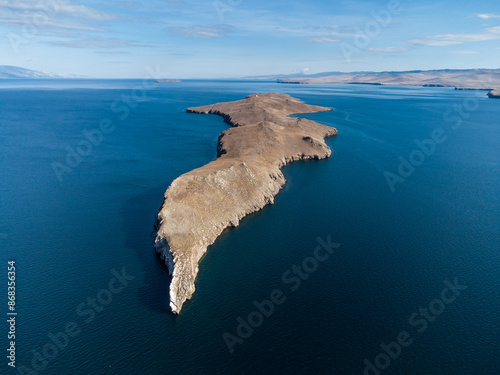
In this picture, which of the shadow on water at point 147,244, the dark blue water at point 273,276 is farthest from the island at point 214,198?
the dark blue water at point 273,276

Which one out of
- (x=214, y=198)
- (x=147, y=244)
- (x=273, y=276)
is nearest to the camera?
(x=273, y=276)

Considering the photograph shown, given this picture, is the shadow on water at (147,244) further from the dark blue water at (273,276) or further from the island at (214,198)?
the island at (214,198)

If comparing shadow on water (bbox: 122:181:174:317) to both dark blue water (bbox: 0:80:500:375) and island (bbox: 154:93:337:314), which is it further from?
island (bbox: 154:93:337:314)

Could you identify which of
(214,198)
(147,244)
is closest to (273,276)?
(214,198)

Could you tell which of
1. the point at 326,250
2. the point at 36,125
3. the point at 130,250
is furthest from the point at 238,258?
the point at 36,125

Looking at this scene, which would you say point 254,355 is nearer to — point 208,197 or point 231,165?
point 208,197

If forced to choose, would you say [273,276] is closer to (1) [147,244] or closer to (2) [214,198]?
(2) [214,198]
